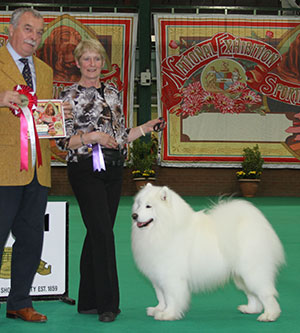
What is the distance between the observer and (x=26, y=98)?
2904mm

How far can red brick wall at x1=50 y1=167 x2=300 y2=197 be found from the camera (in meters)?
13.3

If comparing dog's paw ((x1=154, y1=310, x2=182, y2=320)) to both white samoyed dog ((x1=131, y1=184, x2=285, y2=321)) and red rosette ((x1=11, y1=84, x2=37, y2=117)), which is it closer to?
white samoyed dog ((x1=131, y1=184, x2=285, y2=321))

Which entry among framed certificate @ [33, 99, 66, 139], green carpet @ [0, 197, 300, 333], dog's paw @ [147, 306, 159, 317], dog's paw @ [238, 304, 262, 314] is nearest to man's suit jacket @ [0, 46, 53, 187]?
framed certificate @ [33, 99, 66, 139]

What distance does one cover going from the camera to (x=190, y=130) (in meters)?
13.1

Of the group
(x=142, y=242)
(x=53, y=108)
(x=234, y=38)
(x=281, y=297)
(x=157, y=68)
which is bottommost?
(x=281, y=297)

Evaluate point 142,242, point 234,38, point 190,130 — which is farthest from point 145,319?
point 234,38

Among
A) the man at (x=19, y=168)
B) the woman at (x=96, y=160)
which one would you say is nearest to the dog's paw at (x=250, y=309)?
the woman at (x=96, y=160)

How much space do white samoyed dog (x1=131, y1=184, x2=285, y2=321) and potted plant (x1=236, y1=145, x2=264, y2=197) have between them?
370 inches

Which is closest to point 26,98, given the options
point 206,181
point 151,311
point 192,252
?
point 192,252

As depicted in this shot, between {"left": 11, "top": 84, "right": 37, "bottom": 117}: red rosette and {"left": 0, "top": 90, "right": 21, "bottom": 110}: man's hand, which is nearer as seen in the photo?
{"left": 0, "top": 90, "right": 21, "bottom": 110}: man's hand

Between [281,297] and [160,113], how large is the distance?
9481 mm

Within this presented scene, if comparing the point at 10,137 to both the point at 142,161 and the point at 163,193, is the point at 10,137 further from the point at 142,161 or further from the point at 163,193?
the point at 142,161

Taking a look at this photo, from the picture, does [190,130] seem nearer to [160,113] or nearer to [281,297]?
[160,113]

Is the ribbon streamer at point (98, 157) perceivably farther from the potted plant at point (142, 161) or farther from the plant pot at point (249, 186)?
the plant pot at point (249, 186)
